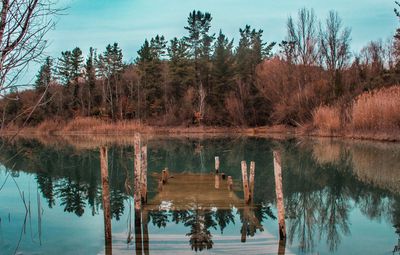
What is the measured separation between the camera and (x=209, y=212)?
9570mm

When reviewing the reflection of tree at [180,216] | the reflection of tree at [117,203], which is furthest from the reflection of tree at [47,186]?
the reflection of tree at [180,216]

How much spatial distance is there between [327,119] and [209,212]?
75.3 feet

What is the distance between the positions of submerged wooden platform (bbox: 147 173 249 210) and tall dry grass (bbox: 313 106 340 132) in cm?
1783

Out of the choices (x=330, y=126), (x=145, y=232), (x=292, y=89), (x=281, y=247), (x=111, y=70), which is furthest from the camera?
(x=111, y=70)

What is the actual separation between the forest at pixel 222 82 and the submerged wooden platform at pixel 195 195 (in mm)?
16753

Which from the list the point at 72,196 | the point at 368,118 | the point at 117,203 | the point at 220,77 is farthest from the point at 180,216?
the point at 220,77

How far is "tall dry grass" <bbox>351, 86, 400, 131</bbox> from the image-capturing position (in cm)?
2350

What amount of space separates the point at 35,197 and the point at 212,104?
35.4 meters

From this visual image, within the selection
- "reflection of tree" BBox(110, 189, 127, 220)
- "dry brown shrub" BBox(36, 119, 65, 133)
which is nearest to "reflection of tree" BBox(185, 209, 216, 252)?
"reflection of tree" BBox(110, 189, 127, 220)

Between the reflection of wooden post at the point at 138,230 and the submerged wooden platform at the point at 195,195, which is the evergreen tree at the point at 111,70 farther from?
the reflection of wooden post at the point at 138,230

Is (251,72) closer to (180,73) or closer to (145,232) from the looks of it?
(180,73)

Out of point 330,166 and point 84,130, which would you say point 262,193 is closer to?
point 330,166

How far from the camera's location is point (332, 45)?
1578 inches

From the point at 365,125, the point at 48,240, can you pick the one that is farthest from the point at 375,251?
the point at 365,125
